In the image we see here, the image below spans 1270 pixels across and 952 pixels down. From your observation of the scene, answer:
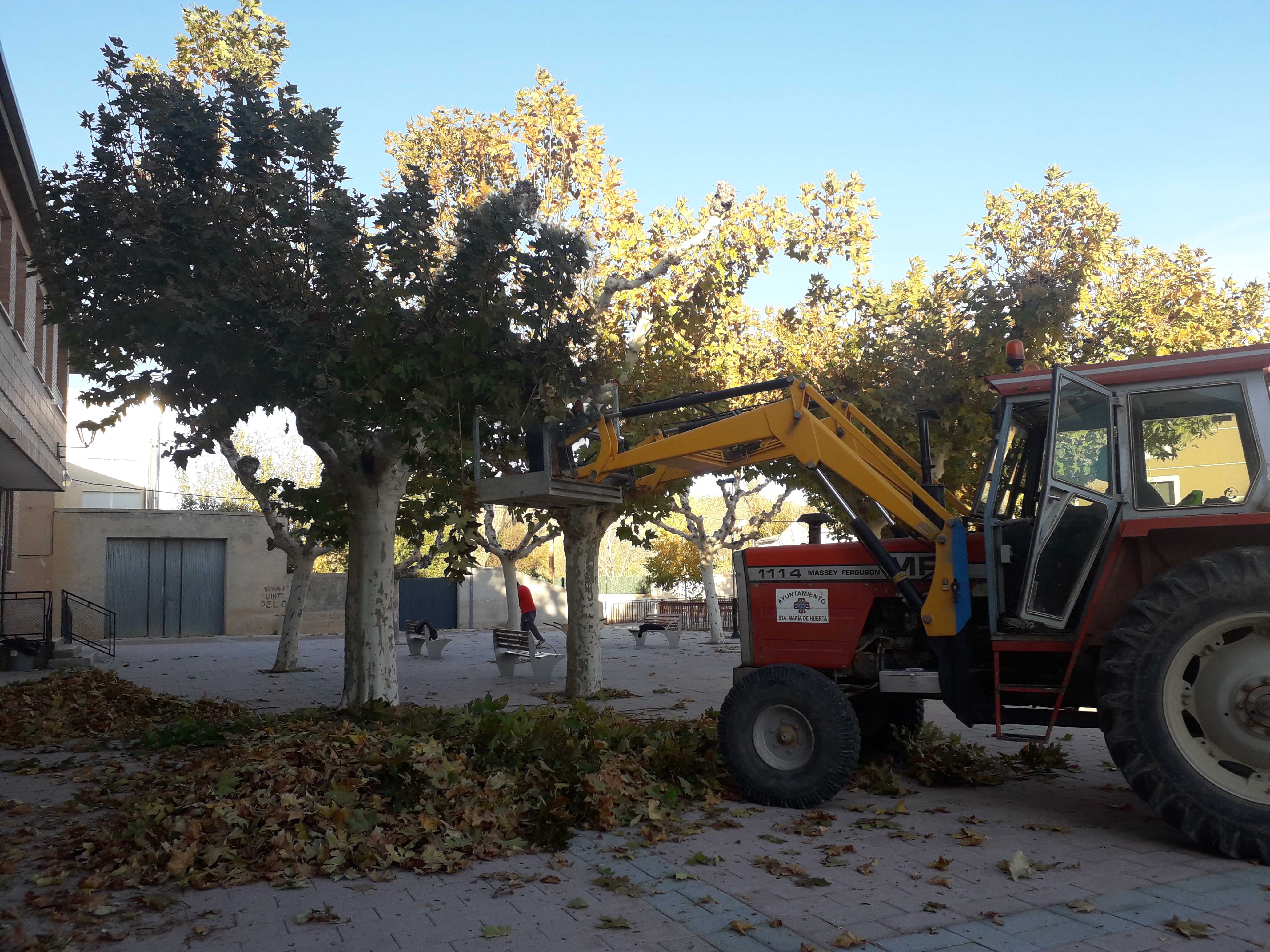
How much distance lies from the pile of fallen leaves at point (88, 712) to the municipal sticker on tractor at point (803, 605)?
20.7ft

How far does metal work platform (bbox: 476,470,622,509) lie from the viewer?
7668mm

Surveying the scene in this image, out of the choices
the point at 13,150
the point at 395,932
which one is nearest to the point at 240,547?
the point at 13,150

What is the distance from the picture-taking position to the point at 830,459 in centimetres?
726

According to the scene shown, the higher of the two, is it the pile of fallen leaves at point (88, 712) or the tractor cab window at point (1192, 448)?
the tractor cab window at point (1192, 448)

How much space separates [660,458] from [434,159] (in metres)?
9.65

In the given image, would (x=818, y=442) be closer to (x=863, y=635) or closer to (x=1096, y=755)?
(x=863, y=635)

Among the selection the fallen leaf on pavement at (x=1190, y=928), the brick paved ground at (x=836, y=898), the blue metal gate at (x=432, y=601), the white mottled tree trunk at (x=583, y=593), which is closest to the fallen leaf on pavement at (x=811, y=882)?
the brick paved ground at (x=836, y=898)

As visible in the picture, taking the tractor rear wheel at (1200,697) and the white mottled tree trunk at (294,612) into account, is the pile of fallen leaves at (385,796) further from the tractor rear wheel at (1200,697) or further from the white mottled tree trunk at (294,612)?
the white mottled tree trunk at (294,612)

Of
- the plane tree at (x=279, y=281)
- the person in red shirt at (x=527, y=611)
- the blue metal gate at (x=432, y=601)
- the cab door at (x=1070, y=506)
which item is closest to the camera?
the cab door at (x=1070, y=506)

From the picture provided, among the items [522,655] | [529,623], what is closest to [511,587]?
[529,623]

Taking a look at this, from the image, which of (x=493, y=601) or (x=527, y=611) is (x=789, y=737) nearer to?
(x=527, y=611)

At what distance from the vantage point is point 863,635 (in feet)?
24.5

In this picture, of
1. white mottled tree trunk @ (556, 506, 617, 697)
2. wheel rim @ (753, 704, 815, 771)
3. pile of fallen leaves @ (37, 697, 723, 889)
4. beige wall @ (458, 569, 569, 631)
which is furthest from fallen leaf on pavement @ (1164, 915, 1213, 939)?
beige wall @ (458, 569, 569, 631)

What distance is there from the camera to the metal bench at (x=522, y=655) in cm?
1586
